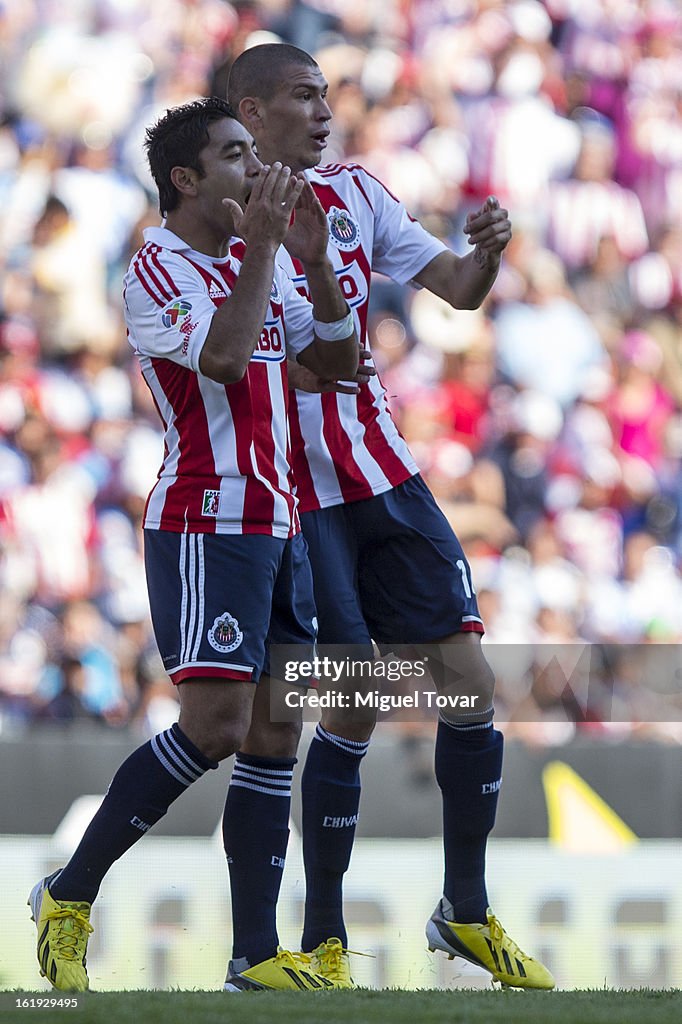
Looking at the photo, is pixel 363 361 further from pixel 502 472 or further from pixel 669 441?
pixel 669 441

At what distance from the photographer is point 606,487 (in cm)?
882

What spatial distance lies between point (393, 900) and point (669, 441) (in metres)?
4.87

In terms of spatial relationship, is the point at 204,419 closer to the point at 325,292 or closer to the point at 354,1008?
the point at 325,292

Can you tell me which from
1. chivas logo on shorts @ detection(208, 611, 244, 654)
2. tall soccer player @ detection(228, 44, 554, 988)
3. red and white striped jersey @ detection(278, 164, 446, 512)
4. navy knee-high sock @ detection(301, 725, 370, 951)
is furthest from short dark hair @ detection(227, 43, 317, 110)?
navy knee-high sock @ detection(301, 725, 370, 951)

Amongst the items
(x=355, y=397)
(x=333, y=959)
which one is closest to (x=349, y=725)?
(x=333, y=959)

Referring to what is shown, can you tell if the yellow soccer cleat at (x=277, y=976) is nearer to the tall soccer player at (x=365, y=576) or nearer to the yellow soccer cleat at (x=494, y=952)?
the tall soccer player at (x=365, y=576)

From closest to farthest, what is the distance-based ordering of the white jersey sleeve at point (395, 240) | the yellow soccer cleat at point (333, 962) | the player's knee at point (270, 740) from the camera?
the player's knee at point (270, 740) → the yellow soccer cleat at point (333, 962) → the white jersey sleeve at point (395, 240)

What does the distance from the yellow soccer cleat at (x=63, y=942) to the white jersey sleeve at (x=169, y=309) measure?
124 centimetres

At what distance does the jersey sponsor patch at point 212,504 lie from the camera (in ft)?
11.2

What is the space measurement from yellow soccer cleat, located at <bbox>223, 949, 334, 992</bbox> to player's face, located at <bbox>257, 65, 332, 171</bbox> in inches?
Result: 78.1

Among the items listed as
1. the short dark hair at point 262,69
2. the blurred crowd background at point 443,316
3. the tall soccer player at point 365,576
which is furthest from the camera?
the blurred crowd background at point 443,316

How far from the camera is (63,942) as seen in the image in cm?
330

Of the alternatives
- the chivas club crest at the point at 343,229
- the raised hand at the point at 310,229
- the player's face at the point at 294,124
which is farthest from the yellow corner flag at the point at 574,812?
the raised hand at the point at 310,229

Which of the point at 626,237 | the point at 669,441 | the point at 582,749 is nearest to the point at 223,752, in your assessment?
the point at 582,749
